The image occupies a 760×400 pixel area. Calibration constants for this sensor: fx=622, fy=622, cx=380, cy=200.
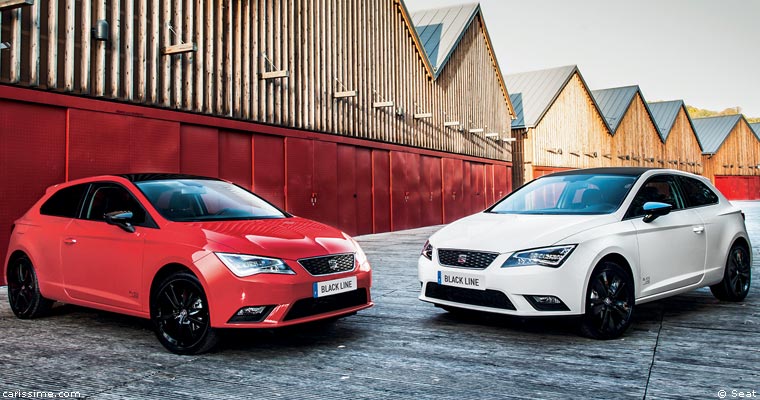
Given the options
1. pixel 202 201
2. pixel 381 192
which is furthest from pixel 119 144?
pixel 381 192

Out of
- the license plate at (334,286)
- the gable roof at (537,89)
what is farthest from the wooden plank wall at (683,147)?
the license plate at (334,286)

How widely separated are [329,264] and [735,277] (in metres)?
5.06

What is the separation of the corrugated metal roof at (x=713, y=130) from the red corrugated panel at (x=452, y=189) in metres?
49.2

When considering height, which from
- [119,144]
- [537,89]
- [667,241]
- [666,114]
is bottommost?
[667,241]

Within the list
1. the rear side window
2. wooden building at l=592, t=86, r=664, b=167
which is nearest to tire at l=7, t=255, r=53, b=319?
the rear side window

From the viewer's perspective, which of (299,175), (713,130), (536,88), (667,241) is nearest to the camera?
(667,241)

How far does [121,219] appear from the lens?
545 centimetres

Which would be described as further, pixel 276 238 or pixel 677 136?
pixel 677 136

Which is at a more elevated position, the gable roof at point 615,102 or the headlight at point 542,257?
the gable roof at point 615,102

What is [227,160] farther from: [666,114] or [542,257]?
[666,114]

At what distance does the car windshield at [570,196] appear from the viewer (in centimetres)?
620

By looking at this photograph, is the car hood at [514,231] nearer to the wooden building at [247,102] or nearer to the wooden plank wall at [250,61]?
the wooden building at [247,102]

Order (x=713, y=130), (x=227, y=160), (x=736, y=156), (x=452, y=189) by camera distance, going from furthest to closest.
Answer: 1. (x=713, y=130)
2. (x=736, y=156)
3. (x=452, y=189)
4. (x=227, y=160)

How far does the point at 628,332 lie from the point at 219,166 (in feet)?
32.1
